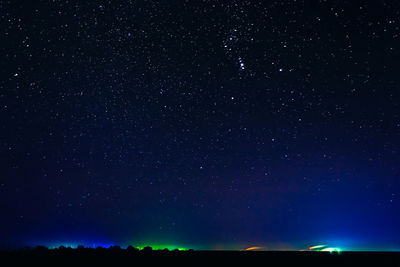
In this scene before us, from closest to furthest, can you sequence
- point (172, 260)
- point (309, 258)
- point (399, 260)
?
1. point (399, 260)
2. point (309, 258)
3. point (172, 260)

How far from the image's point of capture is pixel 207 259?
206 inches

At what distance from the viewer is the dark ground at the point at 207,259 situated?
4705mm

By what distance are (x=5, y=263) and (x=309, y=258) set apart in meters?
4.46

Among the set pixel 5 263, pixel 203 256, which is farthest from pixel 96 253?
pixel 203 256

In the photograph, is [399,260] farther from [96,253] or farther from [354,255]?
[96,253]

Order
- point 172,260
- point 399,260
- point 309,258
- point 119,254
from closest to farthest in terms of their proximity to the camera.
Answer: point 399,260 < point 309,258 < point 172,260 < point 119,254

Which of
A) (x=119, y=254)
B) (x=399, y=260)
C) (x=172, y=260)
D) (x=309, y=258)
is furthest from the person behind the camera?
(x=119, y=254)

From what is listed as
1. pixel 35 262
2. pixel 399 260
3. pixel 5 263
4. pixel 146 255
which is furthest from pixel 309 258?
pixel 5 263

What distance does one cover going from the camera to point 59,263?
5.12 m

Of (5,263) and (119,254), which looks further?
(119,254)

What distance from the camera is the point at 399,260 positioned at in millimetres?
4605

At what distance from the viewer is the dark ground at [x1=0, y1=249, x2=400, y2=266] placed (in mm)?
4705

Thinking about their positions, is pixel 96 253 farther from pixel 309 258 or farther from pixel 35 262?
pixel 309 258

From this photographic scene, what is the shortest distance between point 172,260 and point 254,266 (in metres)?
1.29
